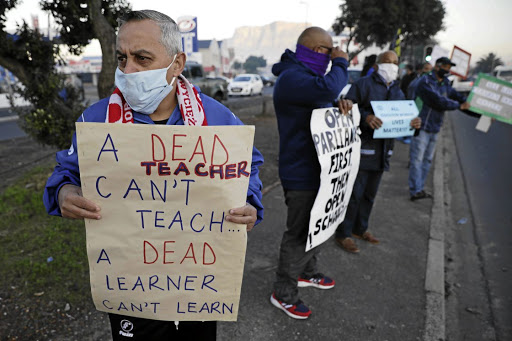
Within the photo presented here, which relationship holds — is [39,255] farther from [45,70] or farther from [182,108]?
[182,108]

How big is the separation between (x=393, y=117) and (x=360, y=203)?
102 cm

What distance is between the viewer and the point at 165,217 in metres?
1.41

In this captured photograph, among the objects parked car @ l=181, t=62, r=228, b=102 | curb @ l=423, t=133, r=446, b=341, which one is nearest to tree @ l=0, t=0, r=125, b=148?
curb @ l=423, t=133, r=446, b=341

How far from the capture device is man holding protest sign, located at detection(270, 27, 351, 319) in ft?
7.33

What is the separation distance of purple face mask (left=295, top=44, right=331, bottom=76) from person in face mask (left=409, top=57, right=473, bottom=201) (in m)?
3.14

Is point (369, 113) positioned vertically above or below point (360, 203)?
above

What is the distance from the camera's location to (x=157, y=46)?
143 centimetres

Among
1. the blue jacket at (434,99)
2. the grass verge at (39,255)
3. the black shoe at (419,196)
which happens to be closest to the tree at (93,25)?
the grass verge at (39,255)

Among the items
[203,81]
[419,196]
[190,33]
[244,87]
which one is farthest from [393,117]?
[244,87]

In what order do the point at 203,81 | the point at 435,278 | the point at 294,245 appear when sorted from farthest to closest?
the point at 203,81, the point at 435,278, the point at 294,245

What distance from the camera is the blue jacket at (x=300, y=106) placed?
2203 mm

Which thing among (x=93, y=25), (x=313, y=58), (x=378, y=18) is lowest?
(x=313, y=58)

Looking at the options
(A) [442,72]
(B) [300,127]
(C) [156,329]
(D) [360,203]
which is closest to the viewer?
(C) [156,329]

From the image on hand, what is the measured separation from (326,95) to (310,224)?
35.9 inches
